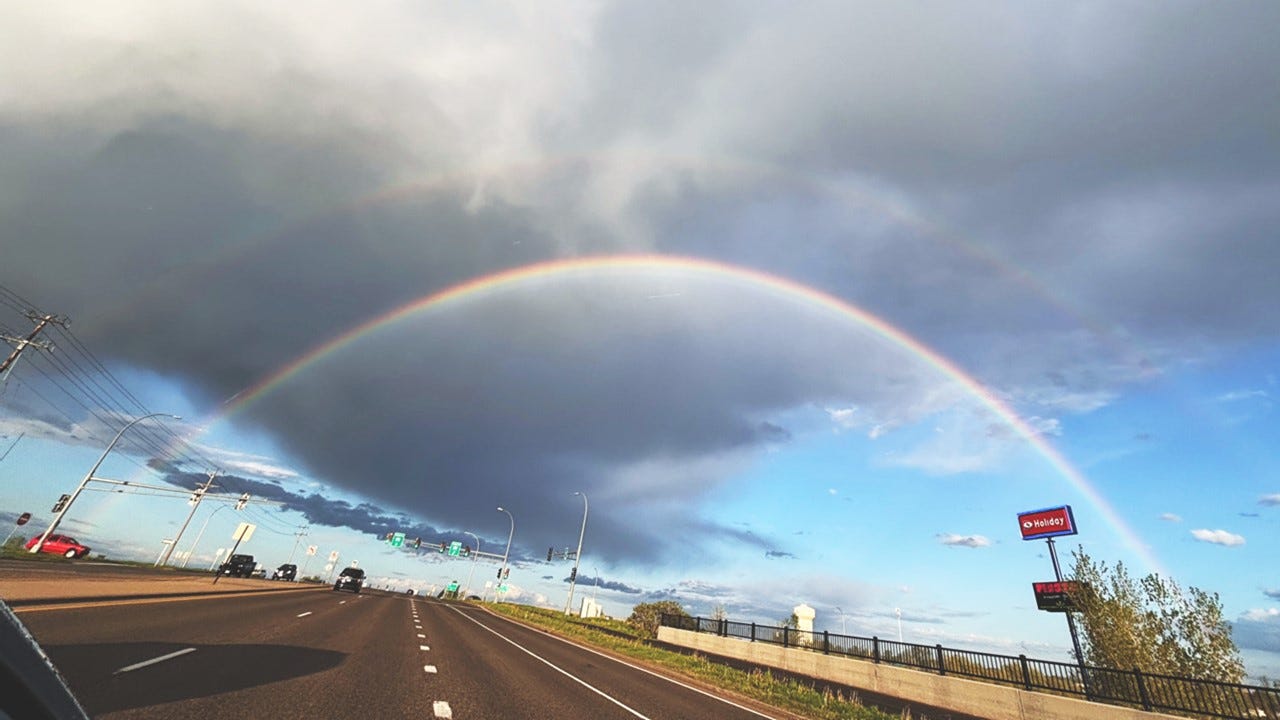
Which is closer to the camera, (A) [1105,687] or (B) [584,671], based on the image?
(A) [1105,687]

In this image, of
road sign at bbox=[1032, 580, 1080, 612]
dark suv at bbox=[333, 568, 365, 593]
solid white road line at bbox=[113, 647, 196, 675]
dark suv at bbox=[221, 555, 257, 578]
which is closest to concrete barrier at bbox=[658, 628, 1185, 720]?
solid white road line at bbox=[113, 647, 196, 675]

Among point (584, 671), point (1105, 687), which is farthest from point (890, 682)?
point (584, 671)

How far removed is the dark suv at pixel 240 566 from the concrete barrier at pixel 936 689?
2178 inches

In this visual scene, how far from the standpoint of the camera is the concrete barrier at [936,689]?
592 inches

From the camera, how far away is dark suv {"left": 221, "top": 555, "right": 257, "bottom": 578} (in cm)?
5859

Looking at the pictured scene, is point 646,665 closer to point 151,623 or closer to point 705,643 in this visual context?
point 705,643

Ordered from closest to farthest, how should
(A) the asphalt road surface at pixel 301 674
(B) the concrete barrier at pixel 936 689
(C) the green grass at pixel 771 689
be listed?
(A) the asphalt road surface at pixel 301 674, (C) the green grass at pixel 771 689, (B) the concrete barrier at pixel 936 689

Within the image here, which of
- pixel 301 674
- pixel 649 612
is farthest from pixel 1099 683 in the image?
pixel 649 612

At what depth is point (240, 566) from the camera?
60656mm

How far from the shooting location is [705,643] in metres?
34.4

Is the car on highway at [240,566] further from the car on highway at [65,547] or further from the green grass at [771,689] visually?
the green grass at [771,689]

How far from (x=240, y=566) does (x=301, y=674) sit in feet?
212

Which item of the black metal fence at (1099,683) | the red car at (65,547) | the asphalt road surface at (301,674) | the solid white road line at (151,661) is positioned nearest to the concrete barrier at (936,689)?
the black metal fence at (1099,683)

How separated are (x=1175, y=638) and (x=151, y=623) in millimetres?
39706
